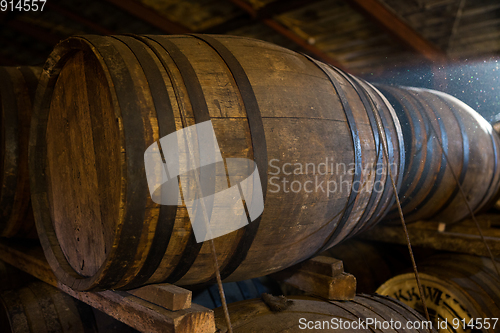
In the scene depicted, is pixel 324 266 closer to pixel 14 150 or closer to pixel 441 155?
pixel 441 155

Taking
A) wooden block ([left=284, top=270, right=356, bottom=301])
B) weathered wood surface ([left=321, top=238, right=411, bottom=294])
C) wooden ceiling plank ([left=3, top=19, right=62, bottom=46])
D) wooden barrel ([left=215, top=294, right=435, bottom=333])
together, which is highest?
wooden ceiling plank ([left=3, top=19, right=62, bottom=46])

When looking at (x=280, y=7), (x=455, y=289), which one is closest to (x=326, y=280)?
(x=455, y=289)

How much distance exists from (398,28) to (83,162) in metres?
5.97

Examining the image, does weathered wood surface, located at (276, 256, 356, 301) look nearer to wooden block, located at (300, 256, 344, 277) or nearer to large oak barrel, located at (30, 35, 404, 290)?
wooden block, located at (300, 256, 344, 277)

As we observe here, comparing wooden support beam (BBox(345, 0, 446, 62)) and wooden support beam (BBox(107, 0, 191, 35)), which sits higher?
wooden support beam (BBox(107, 0, 191, 35))

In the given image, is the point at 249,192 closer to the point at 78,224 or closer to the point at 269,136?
the point at 269,136

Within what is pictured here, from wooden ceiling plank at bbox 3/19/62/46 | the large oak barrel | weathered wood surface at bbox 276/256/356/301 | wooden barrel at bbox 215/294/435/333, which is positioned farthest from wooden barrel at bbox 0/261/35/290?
wooden ceiling plank at bbox 3/19/62/46

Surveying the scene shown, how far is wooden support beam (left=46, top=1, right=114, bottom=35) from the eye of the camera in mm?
6246

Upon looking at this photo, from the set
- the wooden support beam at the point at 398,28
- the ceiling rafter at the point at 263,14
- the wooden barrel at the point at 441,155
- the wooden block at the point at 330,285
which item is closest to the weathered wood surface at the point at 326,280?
the wooden block at the point at 330,285

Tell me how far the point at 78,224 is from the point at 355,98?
4.90 ft

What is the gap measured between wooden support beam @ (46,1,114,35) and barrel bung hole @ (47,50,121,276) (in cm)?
551

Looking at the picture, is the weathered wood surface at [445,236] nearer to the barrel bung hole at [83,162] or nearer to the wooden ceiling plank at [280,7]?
the barrel bung hole at [83,162]

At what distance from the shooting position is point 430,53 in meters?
6.63

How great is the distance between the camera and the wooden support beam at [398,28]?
5.50m
